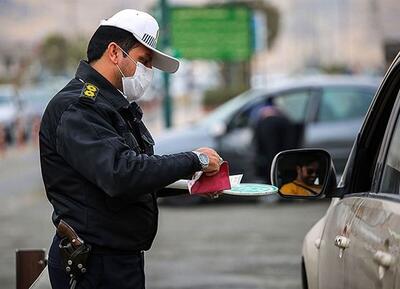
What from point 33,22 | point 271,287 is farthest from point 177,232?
point 33,22

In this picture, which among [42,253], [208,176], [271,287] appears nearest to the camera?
[208,176]

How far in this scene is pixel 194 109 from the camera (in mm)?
46312

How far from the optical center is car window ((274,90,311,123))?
14430 mm

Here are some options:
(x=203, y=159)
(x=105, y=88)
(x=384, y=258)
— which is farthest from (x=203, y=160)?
(x=384, y=258)

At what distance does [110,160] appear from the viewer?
343 centimetres

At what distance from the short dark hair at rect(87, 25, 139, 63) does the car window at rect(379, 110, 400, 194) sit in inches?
38.3

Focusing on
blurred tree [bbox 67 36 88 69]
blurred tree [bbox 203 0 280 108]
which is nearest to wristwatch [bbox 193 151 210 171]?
blurred tree [bbox 203 0 280 108]

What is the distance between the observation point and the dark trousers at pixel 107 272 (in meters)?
A: 3.62

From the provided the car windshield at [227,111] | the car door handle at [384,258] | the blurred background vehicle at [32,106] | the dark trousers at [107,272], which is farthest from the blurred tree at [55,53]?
the car door handle at [384,258]

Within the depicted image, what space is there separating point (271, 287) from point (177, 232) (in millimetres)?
3617

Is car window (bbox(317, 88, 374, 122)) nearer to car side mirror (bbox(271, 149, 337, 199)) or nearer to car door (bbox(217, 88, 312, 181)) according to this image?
car door (bbox(217, 88, 312, 181))

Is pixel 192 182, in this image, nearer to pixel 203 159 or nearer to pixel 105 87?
pixel 203 159

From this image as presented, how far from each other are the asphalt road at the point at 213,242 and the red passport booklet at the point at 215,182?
454cm

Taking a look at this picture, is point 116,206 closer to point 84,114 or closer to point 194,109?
point 84,114
